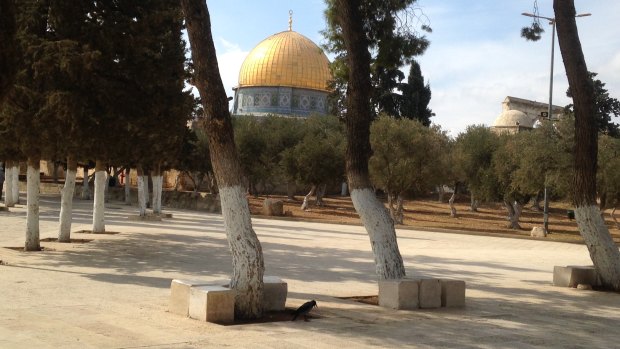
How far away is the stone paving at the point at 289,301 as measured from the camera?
23.4 ft

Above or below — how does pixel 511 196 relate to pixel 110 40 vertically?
below

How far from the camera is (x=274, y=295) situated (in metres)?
8.73

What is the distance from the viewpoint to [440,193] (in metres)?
55.2

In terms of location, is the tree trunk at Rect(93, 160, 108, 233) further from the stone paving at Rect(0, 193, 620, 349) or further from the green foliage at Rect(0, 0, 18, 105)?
the green foliage at Rect(0, 0, 18, 105)

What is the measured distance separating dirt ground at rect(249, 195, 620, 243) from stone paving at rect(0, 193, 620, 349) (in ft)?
57.3

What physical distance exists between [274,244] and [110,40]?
7797 mm

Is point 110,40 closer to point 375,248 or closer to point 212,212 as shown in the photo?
point 375,248

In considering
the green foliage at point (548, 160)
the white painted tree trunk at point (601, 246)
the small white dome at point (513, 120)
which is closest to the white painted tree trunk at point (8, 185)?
the green foliage at point (548, 160)

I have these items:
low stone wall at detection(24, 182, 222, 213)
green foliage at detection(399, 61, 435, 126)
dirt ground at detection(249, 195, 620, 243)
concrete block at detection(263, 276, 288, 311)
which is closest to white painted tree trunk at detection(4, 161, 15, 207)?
low stone wall at detection(24, 182, 222, 213)

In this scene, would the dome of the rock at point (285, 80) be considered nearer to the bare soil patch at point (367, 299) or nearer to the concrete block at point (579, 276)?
the concrete block at point (579, 276)

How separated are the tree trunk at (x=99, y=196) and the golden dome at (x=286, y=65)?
44.3 meters

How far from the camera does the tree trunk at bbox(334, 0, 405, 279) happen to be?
1020 centimetres

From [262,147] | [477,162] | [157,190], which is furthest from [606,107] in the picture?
[157,190]

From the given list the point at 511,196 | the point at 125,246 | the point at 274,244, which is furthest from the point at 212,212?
the point at 125,246
